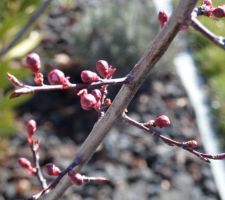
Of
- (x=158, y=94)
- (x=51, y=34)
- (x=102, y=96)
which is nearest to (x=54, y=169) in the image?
(x=102, y=96)

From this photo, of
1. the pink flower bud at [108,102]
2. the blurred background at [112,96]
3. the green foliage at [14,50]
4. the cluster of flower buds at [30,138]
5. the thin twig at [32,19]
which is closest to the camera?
the pink flower bud at [108,102]

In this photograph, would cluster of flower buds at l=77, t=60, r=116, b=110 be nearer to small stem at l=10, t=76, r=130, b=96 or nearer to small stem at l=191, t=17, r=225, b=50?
small stem at l=10, t=76, r=130, b=96

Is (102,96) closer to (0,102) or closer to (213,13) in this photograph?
(213,13)

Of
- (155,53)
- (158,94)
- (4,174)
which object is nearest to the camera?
(155,53)

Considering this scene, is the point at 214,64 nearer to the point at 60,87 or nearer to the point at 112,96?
the point at 112,96

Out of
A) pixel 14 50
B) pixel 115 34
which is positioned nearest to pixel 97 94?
pixel 14 50

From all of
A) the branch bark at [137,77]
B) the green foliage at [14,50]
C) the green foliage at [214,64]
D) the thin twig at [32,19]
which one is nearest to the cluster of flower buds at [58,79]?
the branch bark at [137,77]

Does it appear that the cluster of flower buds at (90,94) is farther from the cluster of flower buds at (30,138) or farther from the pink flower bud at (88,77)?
the cluster of flower buds at (30,138)
